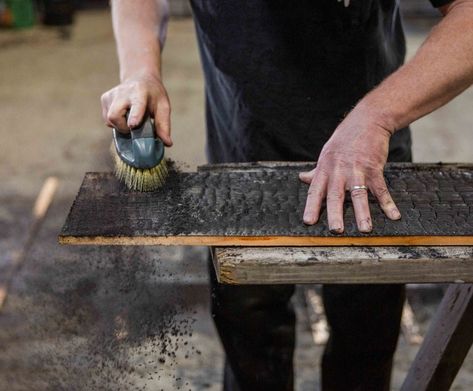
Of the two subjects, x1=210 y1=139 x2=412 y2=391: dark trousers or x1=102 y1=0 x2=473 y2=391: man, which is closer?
x1=102 y1=0 x2=473 y2=391: man

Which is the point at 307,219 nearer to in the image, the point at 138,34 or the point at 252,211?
the point at 252,211

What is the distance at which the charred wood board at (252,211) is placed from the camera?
1.08 meters

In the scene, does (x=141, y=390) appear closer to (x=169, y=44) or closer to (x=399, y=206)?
(x=399, y=206)

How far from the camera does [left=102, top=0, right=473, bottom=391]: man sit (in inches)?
47.8

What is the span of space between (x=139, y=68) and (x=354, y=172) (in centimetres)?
52

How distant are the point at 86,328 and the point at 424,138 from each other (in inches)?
91.6

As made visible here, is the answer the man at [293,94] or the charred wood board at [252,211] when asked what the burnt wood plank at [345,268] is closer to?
the charred wood board at [252,211]

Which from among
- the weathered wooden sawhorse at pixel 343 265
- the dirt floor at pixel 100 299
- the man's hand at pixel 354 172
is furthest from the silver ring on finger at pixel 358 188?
the dirt floor at pixel 100 299

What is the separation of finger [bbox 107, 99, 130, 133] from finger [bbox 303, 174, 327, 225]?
367mm

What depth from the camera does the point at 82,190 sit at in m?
1.23

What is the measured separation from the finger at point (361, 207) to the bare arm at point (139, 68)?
1.24ft

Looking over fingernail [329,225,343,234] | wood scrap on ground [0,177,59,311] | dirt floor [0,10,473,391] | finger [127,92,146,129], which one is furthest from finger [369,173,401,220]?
wood scrap on ground [0,177,59,311]

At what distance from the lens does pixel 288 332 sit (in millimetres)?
1570

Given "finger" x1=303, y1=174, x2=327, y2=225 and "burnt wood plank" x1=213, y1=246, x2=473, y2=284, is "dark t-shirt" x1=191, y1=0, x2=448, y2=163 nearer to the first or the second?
"finger" x1=303, y1=174, x2=327, y2=225
